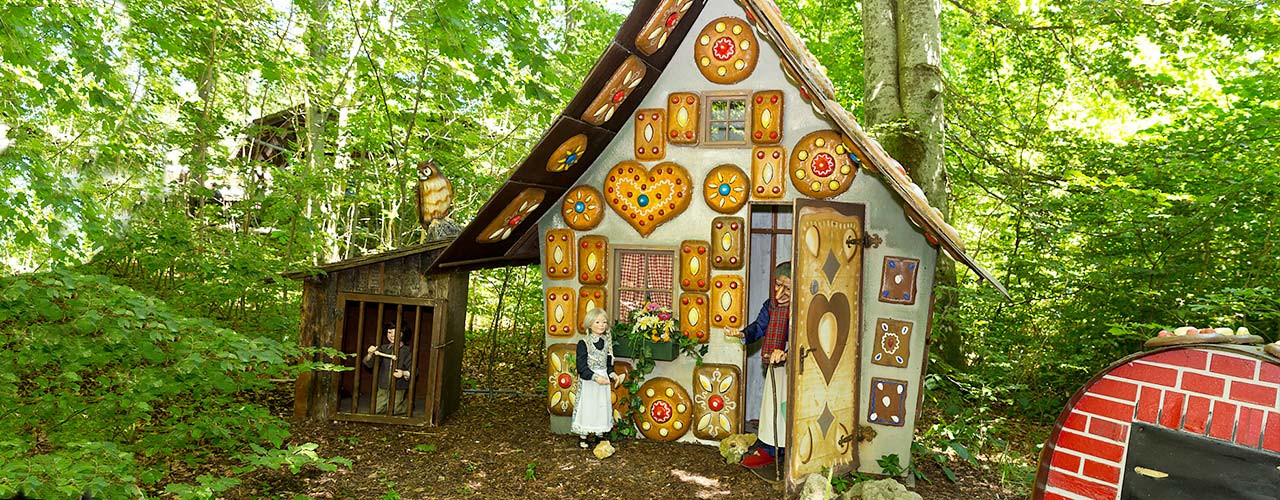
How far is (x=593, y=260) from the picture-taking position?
6375 mm

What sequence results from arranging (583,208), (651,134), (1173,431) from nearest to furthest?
(1173,431) → (651,134) → (583,208)

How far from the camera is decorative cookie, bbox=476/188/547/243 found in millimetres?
6141

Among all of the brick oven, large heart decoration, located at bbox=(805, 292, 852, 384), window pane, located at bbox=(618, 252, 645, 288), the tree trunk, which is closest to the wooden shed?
window pane, located at bbox=(618, 252, 645, 288)

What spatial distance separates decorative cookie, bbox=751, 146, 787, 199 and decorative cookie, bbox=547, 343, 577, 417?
2.28m

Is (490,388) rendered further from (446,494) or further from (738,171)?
(738,171)

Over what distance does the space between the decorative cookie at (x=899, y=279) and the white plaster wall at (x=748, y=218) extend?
0.05m

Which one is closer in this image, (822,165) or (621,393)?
(822,165)

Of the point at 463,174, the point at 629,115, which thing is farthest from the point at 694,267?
the point at 463,174

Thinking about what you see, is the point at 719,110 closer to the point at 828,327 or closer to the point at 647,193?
the point at 647,193

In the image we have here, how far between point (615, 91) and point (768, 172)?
1499 mm

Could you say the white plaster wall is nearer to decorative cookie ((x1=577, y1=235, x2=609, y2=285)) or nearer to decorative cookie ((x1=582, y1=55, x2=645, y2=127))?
decorative cookie ((x1=577, y1=235, x2=609, y2=285))

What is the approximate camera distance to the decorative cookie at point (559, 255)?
644cm

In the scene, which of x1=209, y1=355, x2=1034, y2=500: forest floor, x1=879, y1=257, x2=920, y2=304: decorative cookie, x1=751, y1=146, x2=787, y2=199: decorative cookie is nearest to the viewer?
x1=209, y1=355, x2=1034, y2=500: forest floor

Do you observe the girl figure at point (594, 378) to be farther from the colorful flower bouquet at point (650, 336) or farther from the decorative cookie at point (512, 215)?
the decorative cookie at point (512, 215)
